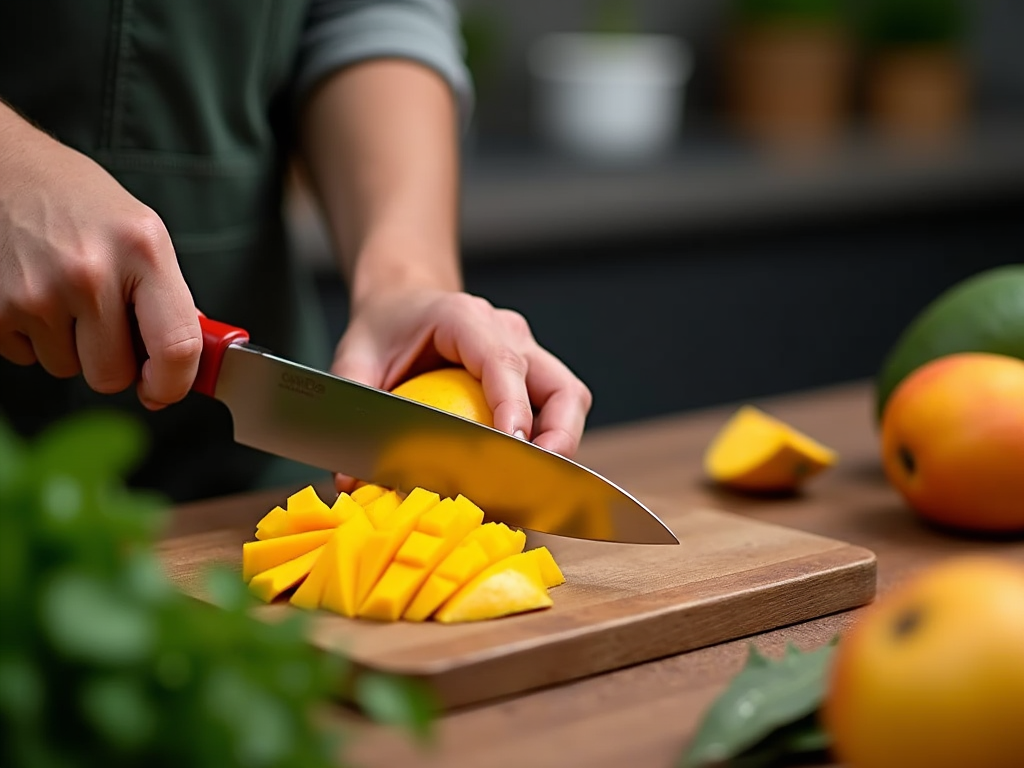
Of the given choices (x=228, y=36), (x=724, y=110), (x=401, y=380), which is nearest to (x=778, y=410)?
(x=401, y=380)

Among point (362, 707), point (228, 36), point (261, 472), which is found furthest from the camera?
point (261, 472)

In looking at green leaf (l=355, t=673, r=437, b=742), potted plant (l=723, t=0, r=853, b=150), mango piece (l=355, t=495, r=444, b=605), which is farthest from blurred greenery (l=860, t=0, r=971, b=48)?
green leaf (l=355, t=673, r=437, b=742)

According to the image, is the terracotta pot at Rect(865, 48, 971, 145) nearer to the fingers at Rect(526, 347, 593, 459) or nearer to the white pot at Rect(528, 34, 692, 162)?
the white pot at Rect(528, 34, 692, 162)

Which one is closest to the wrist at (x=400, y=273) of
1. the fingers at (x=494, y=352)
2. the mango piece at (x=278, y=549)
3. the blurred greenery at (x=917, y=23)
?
the fingers at (x=494, y=352)

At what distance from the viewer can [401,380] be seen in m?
1.47

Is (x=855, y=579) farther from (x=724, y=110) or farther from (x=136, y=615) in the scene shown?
(x=724, y=110)

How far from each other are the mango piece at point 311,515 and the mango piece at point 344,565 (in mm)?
71

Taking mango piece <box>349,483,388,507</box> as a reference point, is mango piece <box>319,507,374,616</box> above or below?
above

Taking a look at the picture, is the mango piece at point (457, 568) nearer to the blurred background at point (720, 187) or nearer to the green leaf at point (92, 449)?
the green leaf at point (92, 449)

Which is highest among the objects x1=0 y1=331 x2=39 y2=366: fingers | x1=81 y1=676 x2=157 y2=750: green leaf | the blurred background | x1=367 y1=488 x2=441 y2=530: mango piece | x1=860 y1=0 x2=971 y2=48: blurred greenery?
x1=81 y1=676 x2=157 y2=750: green leaf

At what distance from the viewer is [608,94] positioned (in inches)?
147

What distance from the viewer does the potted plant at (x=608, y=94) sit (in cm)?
372

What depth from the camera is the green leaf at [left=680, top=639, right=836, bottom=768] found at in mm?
871

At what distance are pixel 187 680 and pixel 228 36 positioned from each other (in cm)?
114
